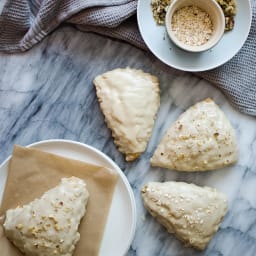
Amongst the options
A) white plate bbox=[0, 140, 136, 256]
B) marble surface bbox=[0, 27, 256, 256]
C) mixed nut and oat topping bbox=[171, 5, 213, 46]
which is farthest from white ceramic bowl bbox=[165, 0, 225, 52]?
white plate bbox=[0, 140, 136, 256]

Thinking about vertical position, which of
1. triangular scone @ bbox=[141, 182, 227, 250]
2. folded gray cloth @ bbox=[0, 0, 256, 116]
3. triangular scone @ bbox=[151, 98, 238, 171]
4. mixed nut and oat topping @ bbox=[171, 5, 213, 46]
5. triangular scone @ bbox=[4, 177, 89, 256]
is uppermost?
mixed nut and oat topping @ bbox=[171, 5, 213, 46]

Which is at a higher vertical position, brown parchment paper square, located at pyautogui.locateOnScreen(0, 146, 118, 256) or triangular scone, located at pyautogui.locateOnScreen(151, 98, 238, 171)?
triangular scone, located at pyautogui.locateOnScreen(151, 98, 238, 171)

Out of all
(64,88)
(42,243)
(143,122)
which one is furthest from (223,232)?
(64,88)

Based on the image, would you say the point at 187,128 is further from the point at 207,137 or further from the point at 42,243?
the point at 42,243

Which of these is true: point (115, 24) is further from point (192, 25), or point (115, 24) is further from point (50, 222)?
point (50, 222)

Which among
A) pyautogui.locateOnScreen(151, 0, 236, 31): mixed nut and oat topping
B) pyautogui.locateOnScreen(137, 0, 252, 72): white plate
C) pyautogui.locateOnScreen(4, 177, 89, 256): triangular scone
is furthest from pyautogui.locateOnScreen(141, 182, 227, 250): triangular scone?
pyautogui.locateOnScreen(151, 0, 236, 31): mixed nut and oat topping

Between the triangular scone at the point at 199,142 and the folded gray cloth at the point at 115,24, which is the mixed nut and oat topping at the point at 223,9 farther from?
the triangular scone at the point at 199,142

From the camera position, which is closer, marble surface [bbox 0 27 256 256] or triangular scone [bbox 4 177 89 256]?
triangular scone [bbox 4 177 89 256]

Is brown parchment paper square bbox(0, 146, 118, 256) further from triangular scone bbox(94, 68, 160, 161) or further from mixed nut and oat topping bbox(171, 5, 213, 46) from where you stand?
mixed nut and oat topping bbox(171, 5, 213, 46)
